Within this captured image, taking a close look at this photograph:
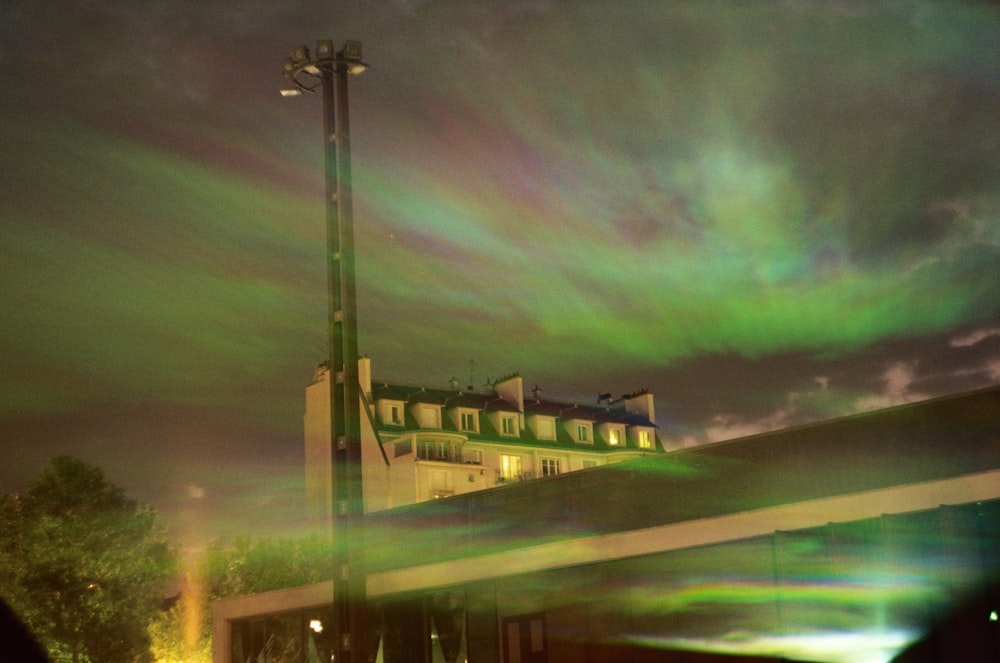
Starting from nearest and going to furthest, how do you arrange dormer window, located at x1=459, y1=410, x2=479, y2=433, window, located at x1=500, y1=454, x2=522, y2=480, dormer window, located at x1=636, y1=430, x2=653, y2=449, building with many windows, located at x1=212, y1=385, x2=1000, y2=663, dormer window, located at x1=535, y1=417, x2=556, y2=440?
building with many windows, located at x1=212, y1=385, x2=1000, y2=663
dormer window, located at x1=459, y1=410, x2=479, y2=433
window, located at x1=500, y1=454, x2=522, y2=480
dormer window, located at x1=535, y1=417, x2=556, y2=440
dormer window, located at x1=636, y1=430, x2=653, y2=449

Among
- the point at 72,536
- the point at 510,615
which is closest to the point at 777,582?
the point at 510,615

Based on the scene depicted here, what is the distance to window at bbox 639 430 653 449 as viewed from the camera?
83188 mm

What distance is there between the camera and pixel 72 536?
48344 mm

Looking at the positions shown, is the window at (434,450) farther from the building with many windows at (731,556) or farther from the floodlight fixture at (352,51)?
the floodlight fixture at (352,51)

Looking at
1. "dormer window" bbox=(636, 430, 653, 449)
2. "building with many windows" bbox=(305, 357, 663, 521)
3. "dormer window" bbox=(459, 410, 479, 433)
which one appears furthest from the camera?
"dormer window" bbox=(636, 430, 653, 449)

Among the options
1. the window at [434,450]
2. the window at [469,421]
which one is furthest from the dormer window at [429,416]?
the window at [469,421]

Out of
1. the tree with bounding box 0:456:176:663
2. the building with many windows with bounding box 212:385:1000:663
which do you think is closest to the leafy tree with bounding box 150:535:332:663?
the tree with bounding box 0:456:176:663

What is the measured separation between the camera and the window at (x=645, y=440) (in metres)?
83.2

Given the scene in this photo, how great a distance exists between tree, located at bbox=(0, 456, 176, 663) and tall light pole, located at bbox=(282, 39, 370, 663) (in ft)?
119

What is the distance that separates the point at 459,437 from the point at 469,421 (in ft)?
8.29

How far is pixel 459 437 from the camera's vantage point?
72312 millimetres

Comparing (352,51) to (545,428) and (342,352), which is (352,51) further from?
(545,428)

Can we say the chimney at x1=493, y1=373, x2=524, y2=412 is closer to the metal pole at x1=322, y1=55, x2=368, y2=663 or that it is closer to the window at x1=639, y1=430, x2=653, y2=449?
the window at x1=639, y1=430, x2=653, y2=449

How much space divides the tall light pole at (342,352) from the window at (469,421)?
59692 mm
